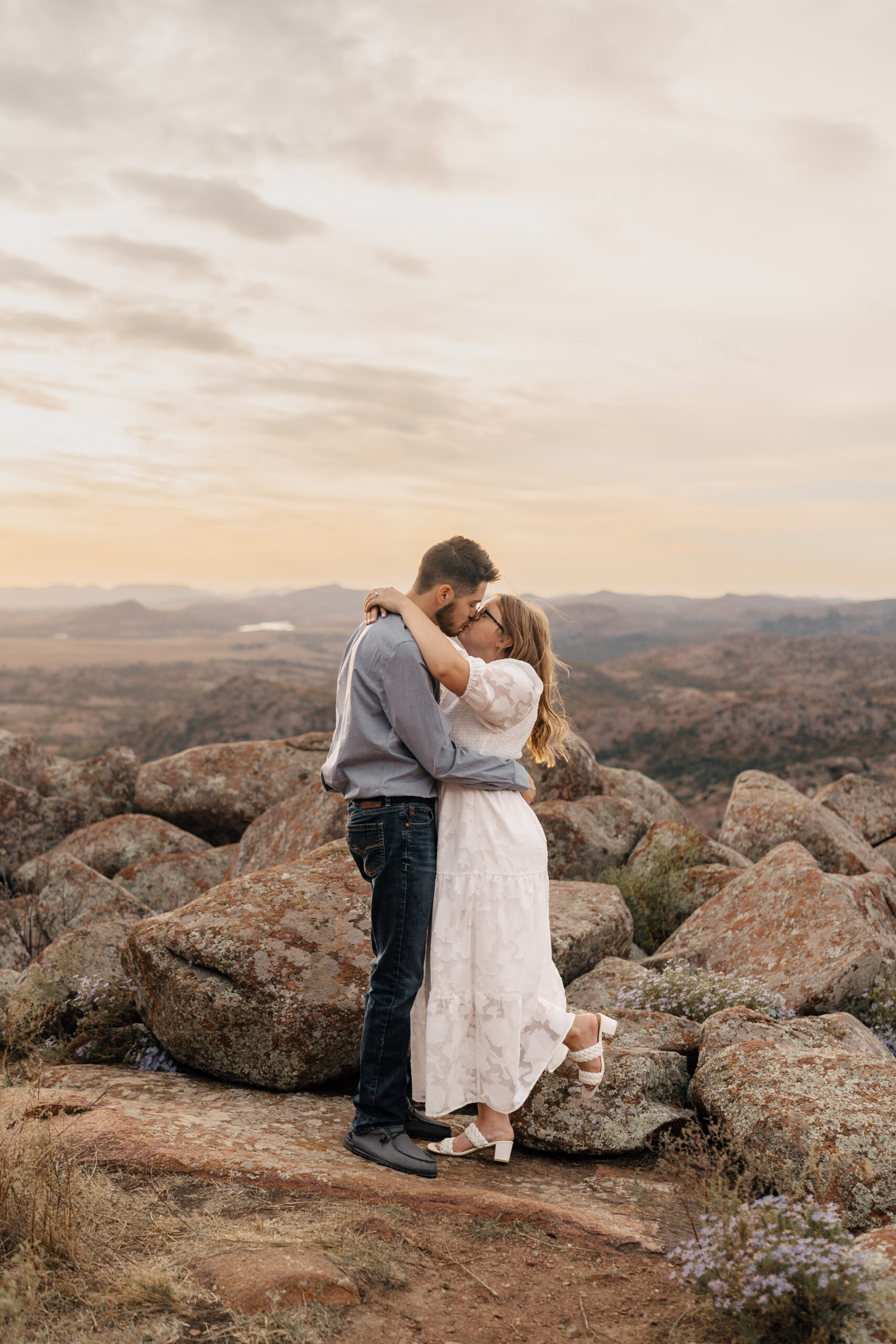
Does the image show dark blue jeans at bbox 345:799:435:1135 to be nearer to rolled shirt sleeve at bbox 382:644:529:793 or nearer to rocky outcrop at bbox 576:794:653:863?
rolled shirt sleeve at bbox 382:644:529:793

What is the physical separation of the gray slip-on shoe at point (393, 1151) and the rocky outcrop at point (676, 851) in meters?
5.15

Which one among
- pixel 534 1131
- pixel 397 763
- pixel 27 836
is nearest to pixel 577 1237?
pixel 534 1131

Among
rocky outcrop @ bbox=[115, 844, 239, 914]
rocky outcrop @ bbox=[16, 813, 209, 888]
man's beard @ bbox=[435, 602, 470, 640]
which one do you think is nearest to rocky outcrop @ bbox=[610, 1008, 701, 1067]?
man's beard @ bbox=[435, 602, 470, 640]

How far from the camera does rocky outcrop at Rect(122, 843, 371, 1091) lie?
5.09 m

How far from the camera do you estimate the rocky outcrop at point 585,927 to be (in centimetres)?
634

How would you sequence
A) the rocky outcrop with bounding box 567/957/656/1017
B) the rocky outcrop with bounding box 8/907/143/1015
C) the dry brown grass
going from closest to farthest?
1. the dry brown grass
2. the rocky outcrop with bounding box 567/957/656/1017
3. the rocky outcrop with bounding box 8/907/143/1015

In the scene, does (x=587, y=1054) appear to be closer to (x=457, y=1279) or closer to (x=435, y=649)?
→ (x=457, y=1279)

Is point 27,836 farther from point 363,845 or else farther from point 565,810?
point 363,845

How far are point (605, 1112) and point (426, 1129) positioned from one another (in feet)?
3.02

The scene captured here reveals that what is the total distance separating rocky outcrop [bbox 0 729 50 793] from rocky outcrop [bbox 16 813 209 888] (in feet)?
6.42

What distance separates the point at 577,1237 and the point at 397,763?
2094 millimetres

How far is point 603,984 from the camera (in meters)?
6.27

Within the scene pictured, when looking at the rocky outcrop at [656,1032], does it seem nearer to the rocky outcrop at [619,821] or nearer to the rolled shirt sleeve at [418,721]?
the rolled shirt sleeve at [418,721]

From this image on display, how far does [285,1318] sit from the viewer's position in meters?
2.92
